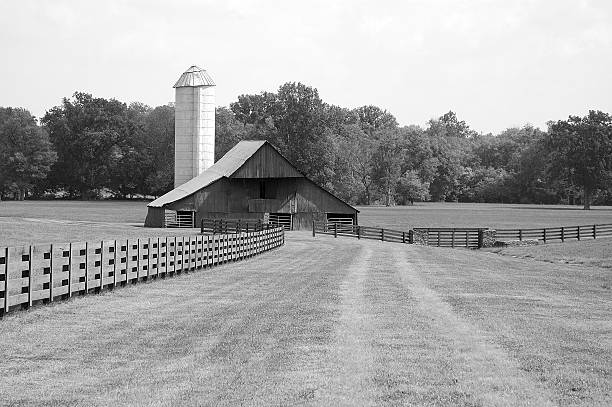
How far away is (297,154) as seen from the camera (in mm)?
118688

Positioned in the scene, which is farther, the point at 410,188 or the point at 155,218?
the point at 410,188

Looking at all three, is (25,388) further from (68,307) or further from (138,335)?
(68,307)

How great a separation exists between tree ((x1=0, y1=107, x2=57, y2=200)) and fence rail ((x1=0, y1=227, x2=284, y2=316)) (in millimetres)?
122760

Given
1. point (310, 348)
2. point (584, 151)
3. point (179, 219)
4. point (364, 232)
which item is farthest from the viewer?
point (584, 151)

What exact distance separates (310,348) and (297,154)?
108 metres

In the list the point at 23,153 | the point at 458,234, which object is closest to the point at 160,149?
the point at 23,153

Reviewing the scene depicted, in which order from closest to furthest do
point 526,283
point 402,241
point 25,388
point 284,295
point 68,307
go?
point 25,388 < point 68,307 < point 284,295 < point 526,283 < point 402,241

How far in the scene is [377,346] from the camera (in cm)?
1175

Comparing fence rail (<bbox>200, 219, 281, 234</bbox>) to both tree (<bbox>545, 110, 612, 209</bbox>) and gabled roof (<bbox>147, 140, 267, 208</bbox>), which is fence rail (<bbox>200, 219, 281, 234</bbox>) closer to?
gabled roof (<bbox>147, 140, 267, 208</bbox>)

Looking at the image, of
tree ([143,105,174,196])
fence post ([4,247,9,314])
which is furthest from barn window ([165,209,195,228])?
tree ([143,105,174,196])

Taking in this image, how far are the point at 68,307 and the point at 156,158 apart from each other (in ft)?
440

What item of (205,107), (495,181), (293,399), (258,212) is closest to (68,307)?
(293,399)

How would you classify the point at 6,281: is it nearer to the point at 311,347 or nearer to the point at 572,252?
the point at 311,347

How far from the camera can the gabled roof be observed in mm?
75438
